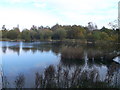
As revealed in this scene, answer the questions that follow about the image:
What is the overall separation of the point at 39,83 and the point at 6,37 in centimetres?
3686

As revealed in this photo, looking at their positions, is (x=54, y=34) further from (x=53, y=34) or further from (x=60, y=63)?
(x=60, y=63)

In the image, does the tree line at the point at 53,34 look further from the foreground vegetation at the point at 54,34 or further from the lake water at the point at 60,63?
the lake water at the point at 60,63

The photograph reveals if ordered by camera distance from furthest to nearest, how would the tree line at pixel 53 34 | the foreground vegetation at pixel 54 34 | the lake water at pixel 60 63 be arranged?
the tree line at pixel 53 34 < the foreground vegetation at pixel 54 34 < the lake water at pixel 60 63

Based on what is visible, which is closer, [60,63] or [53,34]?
[60,63]

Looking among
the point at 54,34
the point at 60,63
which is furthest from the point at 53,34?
the point at 60,63

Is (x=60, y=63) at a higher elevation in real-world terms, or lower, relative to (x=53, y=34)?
lower

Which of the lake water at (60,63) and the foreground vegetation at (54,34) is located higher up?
the foreground vegetation at (54,34)

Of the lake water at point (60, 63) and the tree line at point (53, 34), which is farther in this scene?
the tree line at point (53, 34)

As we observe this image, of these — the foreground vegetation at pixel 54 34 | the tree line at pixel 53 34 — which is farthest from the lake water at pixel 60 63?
the tree line at pixel 53 34

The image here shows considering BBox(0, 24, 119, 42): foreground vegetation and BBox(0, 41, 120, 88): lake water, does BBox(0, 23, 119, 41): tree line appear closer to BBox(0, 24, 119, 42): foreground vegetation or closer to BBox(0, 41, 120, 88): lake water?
BBox(0, 24, 119, 42): foreground vegetation

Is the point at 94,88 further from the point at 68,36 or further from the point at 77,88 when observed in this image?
the point at 68,36

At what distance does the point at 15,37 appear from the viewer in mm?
41344

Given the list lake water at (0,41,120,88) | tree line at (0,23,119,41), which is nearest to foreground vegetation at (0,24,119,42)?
tree line at (0,23,119,41)

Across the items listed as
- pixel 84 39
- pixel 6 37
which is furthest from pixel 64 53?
pixel 6 37
